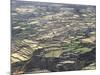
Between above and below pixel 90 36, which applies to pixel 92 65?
below

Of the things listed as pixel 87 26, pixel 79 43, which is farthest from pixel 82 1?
pixel 79 43

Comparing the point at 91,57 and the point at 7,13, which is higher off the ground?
the point at 7,13

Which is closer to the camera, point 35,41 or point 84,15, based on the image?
point 35,41

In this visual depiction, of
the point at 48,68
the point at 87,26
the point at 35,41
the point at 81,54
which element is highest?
the point at 87,26

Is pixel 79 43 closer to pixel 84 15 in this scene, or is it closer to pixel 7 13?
pixel 84 15

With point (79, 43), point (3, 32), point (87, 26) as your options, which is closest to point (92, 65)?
point (79, 43)

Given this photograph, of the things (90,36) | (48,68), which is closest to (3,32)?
(48,68)

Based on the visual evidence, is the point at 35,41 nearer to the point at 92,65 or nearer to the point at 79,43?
the point at 79,43

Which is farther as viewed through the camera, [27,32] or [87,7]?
[87,7]

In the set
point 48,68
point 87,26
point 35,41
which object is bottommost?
point 48,68
